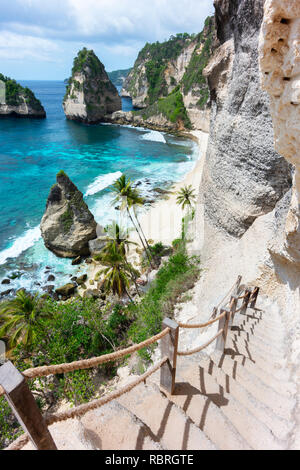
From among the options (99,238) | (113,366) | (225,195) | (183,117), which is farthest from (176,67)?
(113,366)

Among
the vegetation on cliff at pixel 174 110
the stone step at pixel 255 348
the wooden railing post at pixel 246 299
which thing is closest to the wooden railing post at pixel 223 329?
the stone step at pixel 255 348

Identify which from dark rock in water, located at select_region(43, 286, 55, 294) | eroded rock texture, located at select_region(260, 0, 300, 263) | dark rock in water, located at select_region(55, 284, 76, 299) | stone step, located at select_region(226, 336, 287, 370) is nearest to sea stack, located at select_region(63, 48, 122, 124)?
dark rock in water, located at select_region(43, 286, 55, 294)

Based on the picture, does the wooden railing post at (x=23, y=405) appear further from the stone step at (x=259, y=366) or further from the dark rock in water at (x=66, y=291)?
the dark rock in water at (x=66, y=291)

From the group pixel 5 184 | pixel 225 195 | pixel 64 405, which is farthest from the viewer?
pixel 5 184

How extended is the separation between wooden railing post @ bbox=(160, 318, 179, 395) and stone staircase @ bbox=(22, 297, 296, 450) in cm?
15

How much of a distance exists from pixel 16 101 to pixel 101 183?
62851 mm

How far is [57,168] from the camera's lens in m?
45.2

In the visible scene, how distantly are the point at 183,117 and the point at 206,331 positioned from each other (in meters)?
69.9

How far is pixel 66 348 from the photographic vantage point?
38.6 feet

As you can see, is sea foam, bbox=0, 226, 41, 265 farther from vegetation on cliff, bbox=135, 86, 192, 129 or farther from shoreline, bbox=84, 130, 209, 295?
vegetation on cliff, bbox=135, 86, 192, 129

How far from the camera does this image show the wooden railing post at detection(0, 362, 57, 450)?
74.0 inches

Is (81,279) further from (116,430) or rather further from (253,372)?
(116,430)

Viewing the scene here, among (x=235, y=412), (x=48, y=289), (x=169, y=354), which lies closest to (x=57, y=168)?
(x=48, y=289)

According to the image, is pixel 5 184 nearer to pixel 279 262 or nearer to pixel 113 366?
pixel 113 366
